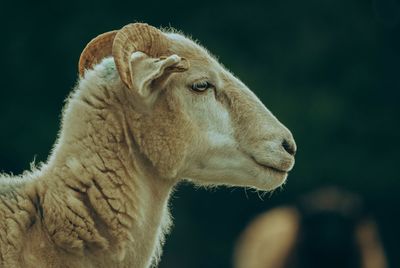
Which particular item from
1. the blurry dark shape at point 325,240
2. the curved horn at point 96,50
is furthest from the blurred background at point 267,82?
the curved horn at point 96,50

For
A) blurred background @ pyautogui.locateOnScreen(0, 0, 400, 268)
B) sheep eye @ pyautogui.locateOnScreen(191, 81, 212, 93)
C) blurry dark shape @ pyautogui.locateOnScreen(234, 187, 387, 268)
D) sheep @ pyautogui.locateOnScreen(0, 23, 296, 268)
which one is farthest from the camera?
blurred background @ pyautogui.locateOnScreen(0, 0, 400, 268)

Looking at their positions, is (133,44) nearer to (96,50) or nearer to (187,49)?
(187,49)

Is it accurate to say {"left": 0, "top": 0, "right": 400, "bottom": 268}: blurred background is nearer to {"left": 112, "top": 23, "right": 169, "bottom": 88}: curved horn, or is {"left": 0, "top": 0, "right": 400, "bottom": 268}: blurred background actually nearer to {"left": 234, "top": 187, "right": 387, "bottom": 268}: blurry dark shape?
{"left": 234, "top": 187, "right": 387, "bottom": 268}: blurry dark shape

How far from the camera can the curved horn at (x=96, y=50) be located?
6691 mm

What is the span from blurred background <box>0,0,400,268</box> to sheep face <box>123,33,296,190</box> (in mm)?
14305

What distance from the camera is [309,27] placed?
A: 2317 centimetres

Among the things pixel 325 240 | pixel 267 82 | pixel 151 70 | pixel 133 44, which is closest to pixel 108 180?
pixel 151 70

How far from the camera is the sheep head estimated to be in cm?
614

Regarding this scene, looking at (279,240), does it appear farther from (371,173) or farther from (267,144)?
(371,173)

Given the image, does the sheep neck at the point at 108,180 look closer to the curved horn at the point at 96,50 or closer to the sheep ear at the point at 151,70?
the sheep ear at the point at 151,70

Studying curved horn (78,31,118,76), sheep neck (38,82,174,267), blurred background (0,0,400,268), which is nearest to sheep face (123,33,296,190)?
sheep neck (38,82,174,267)

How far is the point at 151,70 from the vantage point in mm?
6020

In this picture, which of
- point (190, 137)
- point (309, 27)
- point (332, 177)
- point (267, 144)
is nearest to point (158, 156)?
point (190, 137)

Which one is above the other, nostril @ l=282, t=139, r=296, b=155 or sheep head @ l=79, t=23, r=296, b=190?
sheep head @ l=79, t=23, r=296, b=190
